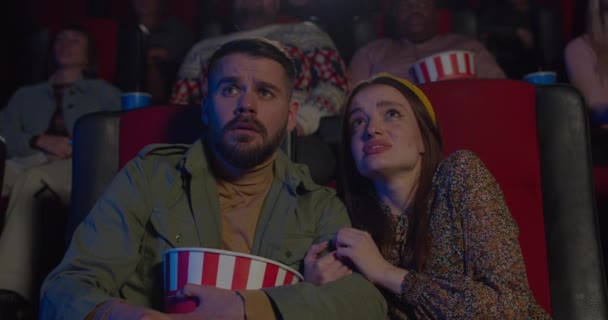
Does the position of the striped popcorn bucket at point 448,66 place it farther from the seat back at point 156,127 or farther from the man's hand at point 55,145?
the man's hand at point 55,145

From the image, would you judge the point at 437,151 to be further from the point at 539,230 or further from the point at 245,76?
the point at 245,76

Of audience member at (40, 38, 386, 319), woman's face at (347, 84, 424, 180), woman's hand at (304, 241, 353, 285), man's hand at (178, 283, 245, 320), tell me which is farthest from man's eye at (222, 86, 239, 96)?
man's hand at (178, 283, 245, 320)

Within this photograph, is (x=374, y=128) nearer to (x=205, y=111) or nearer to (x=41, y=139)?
(x=205, y=111)

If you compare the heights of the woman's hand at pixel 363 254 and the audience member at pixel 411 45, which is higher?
the audience member at pixel 411 45

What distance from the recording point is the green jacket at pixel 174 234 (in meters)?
0.99

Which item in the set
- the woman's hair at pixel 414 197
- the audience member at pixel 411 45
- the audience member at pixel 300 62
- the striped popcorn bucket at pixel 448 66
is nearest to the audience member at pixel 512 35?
the audience member at pixel 411 45

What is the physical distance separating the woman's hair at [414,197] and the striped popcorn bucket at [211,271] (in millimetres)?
378

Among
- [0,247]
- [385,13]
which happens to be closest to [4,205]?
[0,247]

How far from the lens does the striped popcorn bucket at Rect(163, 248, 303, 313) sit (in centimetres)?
87

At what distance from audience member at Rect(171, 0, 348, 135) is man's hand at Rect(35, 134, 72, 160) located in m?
0.44

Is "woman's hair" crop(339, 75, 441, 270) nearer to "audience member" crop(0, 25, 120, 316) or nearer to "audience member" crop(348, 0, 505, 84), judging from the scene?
"audience member" crop(0, 25, 120, 316)

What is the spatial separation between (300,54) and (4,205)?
3.78 ft

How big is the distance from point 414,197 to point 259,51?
457 millimetres

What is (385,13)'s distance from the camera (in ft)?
9.57
